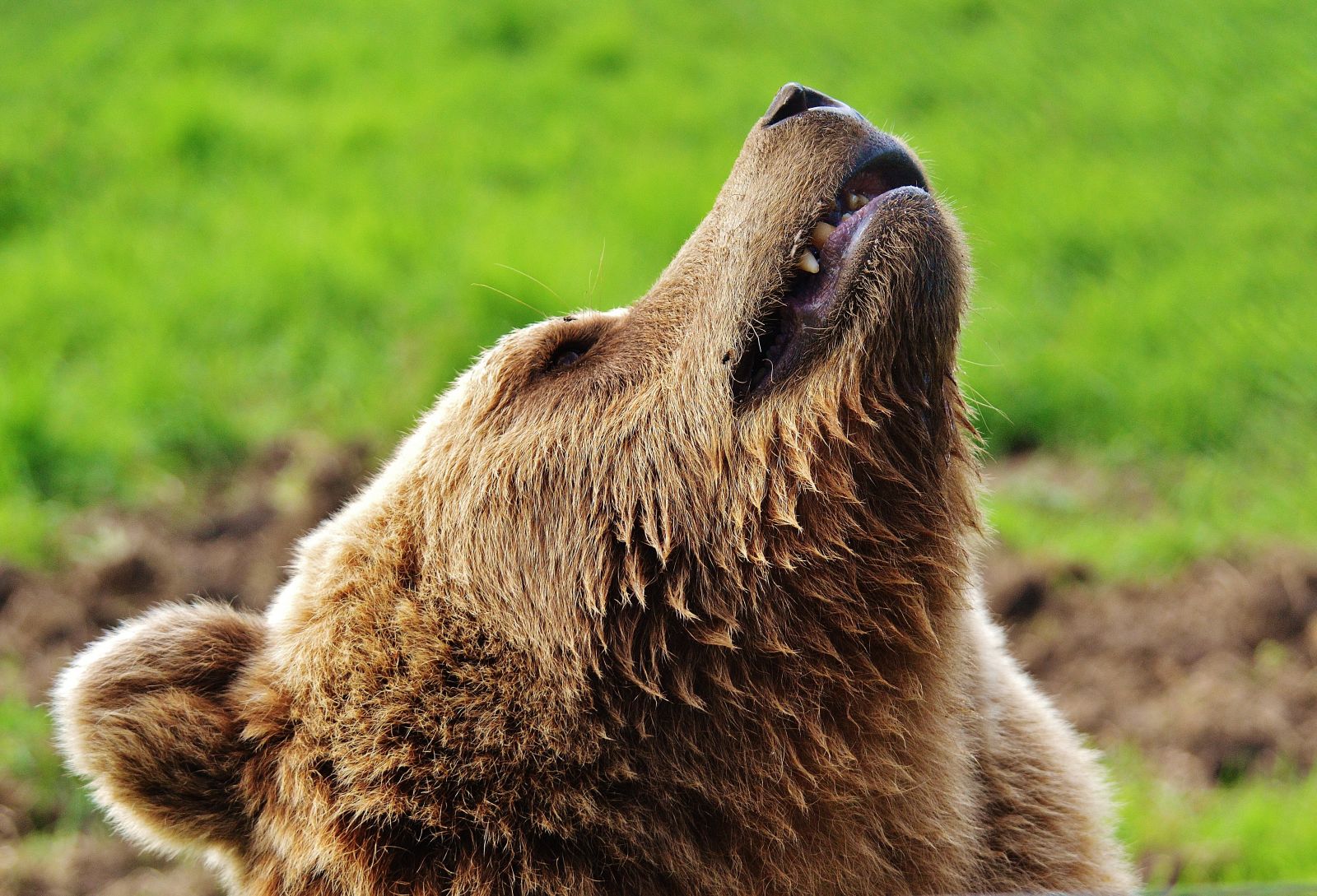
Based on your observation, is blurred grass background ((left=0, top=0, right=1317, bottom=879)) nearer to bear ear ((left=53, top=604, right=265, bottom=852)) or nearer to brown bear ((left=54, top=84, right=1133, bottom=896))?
bear ear ((left=53, top=604, right=265, bottom=852))

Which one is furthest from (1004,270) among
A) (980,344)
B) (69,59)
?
(69,59)

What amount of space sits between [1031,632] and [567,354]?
3.17 meters

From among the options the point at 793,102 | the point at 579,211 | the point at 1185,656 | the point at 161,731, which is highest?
the point at 579,211

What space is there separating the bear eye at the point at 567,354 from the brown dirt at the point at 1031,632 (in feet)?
5.87

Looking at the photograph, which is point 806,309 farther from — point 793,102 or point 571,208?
point 571,208

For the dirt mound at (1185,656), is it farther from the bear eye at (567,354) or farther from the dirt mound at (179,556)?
the dirt mound at (179,556)

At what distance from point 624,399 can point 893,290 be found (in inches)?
22.8

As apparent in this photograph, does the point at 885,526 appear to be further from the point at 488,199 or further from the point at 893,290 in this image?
the point at 488,199

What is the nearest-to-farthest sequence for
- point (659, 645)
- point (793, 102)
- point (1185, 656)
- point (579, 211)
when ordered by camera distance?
point (659, 645), point (793, 102), point (1185, 656), point (579, 211)

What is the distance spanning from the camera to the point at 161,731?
224cm

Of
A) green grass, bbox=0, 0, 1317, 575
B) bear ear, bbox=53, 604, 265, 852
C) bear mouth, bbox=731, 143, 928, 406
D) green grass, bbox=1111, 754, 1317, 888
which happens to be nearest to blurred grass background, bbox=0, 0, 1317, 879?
green grass, bbox=0, 0, 1317, 575

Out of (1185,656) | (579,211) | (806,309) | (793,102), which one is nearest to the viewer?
(806,309)

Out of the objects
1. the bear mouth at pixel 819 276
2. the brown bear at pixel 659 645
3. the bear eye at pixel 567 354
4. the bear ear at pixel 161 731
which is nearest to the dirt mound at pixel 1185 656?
the brown bear at pixel 659 645

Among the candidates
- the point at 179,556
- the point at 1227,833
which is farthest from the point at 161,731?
the point at 179,556
